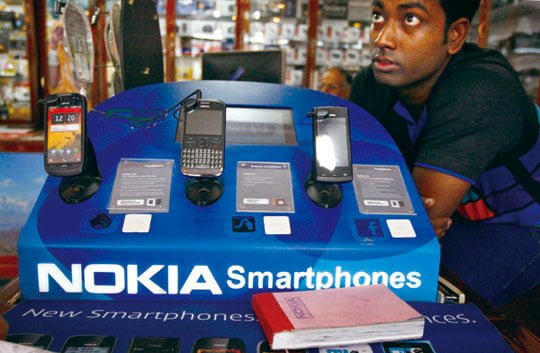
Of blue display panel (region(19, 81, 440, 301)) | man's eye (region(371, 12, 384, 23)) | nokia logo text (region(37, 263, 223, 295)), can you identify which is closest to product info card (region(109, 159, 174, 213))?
blue display panel (region(19, 81, 440, 301))

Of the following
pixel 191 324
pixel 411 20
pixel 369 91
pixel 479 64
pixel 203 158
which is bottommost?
pixel 191 324

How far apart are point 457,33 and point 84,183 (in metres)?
1.18

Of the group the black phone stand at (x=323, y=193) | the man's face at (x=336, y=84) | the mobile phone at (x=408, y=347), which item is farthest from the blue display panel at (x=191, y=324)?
the man's face at (x=336, y=84)

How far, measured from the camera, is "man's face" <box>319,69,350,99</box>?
12.0ft

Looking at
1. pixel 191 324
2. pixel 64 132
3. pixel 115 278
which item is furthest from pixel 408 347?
pixel 64 132

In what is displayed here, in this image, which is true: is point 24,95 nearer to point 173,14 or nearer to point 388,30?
point 173,14

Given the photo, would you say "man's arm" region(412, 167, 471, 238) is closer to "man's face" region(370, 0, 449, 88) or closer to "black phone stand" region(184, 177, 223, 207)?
"man's face" region(370, 0, 449, 88)

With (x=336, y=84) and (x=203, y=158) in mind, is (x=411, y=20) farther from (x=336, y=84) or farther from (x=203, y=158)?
(x=336, y=84)

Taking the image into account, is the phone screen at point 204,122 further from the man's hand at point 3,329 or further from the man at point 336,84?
the man at point 336,84

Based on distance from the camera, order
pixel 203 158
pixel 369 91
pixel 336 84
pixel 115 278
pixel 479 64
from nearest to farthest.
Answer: pixel 115 278 < pixel 203 158 < pixel 479 64 < pixel 369 91 < pixel 336 84

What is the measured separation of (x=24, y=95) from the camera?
16.7 ft

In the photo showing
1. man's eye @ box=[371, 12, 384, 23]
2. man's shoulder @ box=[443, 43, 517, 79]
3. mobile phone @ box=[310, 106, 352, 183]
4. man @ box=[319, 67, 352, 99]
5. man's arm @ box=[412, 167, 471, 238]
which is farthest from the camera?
man @ box=[319, 67, 352, 99]

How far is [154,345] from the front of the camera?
0.69m

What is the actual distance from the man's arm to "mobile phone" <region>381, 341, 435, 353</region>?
1.66 ft
